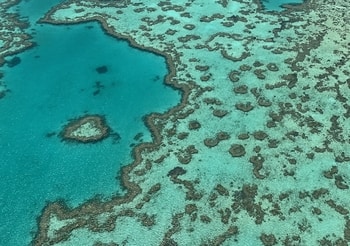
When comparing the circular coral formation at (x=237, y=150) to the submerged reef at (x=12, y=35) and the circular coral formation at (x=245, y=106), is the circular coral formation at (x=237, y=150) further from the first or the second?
the submerged reef at (x=12, y=35)

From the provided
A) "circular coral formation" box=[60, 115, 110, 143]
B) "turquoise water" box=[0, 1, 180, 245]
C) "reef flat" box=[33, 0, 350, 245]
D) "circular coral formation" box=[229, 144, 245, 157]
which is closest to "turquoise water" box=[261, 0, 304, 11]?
"reef flat" box=[33, 0, 350, 245]

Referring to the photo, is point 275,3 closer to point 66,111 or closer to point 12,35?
point 66,111

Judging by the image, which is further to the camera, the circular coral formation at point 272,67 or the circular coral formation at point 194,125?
the circular coral formation at point 272,67

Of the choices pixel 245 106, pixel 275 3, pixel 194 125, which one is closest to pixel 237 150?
Result: pixel 194 125

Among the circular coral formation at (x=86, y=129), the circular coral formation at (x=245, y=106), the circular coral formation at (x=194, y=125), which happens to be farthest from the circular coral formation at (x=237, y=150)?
the circular coral formation at (x=86, y=129)

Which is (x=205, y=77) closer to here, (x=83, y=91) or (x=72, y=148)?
(x=83, y=91)

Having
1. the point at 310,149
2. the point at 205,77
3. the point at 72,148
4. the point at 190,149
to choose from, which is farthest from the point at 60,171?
the point at 310,149
